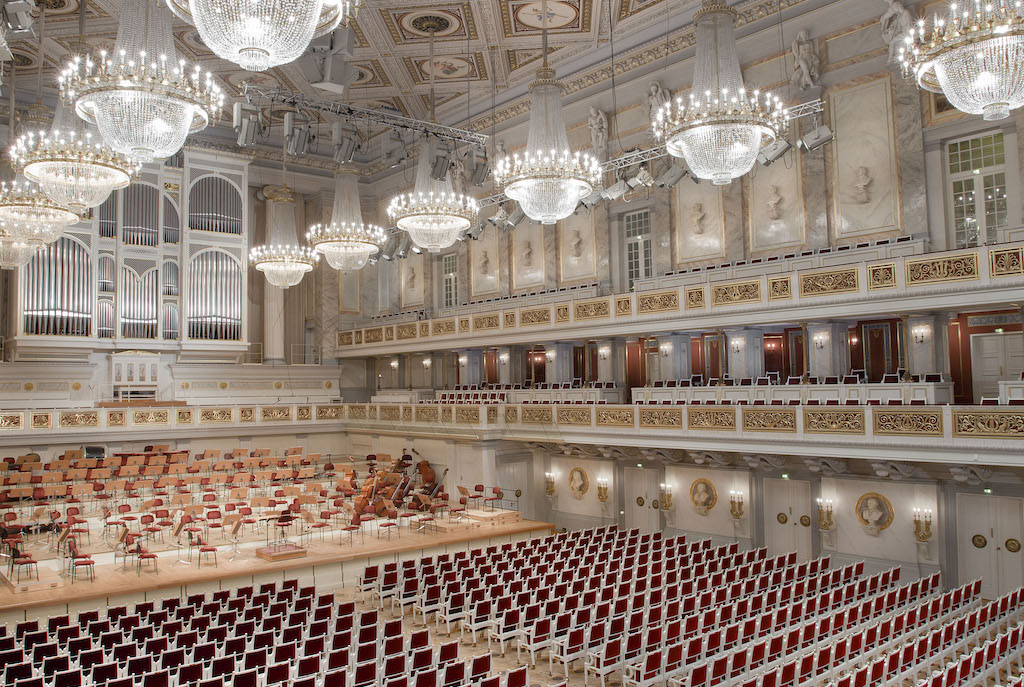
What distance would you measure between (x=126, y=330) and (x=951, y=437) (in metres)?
22.1

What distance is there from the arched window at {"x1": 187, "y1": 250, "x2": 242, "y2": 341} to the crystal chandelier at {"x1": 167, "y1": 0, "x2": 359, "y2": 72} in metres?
19.3

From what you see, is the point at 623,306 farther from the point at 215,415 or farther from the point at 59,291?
the point at 59,291

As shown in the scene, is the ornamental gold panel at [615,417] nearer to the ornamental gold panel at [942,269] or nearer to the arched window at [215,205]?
the ornamental gold panel at [942,269]

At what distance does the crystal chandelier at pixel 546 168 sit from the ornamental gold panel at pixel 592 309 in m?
6.99

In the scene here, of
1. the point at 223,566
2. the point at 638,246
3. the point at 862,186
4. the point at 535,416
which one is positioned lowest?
the point at 223,566

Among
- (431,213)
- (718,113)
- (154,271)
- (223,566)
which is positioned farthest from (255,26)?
(154,271)

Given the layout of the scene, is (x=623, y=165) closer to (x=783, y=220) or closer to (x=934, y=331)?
(x=783, y=220)

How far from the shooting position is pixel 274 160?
28.0 meters

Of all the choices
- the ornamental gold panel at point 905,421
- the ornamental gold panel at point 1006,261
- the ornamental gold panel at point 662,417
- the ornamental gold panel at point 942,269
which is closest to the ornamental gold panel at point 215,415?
the ornamental gold panel at point 662,417

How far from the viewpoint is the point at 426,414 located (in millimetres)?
22406

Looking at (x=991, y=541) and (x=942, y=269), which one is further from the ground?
(x=942, y=269)

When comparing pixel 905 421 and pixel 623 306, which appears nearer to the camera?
pixel 905 421

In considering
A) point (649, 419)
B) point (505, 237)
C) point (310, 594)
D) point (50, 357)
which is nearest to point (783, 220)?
point (649, 419)

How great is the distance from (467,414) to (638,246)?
22.5ft
